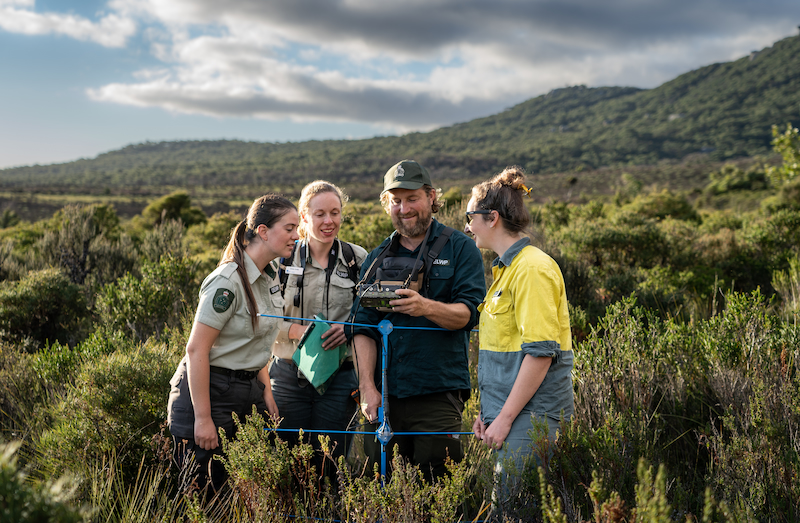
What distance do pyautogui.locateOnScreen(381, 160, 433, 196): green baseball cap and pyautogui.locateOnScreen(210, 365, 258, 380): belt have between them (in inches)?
51.3

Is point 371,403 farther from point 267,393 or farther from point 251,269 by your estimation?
point 251,269

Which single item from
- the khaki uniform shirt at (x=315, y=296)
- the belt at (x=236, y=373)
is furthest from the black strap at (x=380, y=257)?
the belt at (x=236, y=373)

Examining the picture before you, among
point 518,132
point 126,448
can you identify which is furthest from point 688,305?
point 518,132

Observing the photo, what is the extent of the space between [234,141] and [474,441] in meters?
162

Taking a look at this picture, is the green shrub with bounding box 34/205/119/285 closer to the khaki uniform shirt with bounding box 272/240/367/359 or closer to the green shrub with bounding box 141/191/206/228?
the khaki uniform shirt with bounding box 272/240/367/359

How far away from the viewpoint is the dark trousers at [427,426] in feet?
9.16

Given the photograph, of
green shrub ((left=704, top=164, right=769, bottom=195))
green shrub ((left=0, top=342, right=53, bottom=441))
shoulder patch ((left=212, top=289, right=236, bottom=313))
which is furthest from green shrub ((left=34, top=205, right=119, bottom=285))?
green shrub ((left=704, top=164, right=769, bottom=195))

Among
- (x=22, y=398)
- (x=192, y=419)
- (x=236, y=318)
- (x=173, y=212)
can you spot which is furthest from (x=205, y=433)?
(x=173, y=212)

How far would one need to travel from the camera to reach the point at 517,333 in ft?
7.37

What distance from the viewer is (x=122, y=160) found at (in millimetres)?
137875

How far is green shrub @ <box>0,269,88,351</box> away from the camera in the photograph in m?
6.67

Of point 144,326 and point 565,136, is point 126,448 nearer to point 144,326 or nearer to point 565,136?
point 144,326

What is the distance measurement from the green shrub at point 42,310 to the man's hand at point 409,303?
595 centimetres

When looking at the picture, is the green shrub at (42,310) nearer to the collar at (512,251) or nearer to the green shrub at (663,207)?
the collar at (512,251)
